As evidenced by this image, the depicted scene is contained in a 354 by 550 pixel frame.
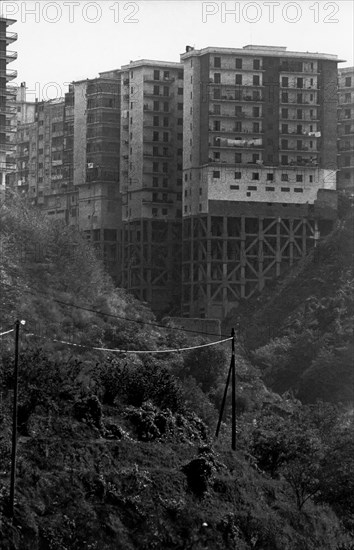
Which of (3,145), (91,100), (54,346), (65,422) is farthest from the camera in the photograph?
(91,100)

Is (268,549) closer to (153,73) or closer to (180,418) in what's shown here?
(180,418)

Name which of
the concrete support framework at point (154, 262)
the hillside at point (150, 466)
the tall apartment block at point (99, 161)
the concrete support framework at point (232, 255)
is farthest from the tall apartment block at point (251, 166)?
the hillside at point (150, 466)

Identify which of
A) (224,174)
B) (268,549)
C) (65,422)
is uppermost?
(224,174)

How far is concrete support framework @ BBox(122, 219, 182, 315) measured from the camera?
173125mm

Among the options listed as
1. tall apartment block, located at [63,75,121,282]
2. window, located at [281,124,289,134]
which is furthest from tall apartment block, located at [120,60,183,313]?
window, located at [281,124,289,134]

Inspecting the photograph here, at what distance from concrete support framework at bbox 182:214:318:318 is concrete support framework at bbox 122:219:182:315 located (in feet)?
8.41

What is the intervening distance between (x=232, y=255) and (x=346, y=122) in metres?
21.1

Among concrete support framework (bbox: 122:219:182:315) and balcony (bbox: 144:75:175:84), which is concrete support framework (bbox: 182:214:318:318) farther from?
balcony (bbox: 144:75:175:84)

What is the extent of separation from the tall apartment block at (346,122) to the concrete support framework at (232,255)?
1273 cm

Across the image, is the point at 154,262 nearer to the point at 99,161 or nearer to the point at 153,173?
the point at 153,173

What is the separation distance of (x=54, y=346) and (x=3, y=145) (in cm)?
2844

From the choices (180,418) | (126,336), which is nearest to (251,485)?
(180,418)

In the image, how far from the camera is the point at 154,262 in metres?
175

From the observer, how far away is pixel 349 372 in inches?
5984
